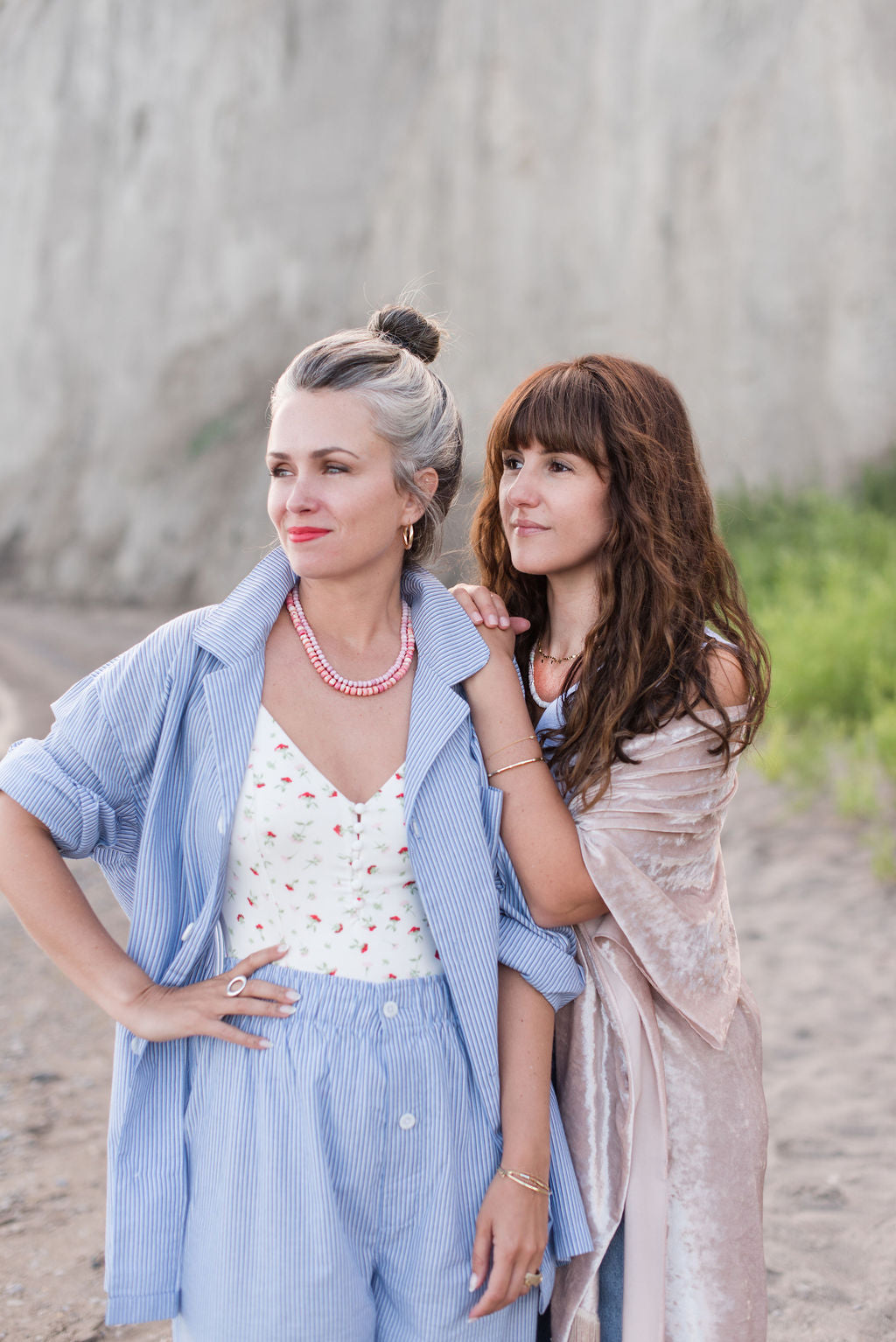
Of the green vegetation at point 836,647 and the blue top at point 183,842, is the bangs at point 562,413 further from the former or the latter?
the green vegetation at point 836,647

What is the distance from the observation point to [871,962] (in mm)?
4406

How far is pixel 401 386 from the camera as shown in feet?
5.68

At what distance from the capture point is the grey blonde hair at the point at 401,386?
5.58ft

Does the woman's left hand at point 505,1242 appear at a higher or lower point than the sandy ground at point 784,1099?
higher

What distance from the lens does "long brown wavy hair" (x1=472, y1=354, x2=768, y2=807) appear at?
1803 mm

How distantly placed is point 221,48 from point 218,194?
2041 millimetres

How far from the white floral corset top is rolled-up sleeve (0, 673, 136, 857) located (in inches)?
7.3

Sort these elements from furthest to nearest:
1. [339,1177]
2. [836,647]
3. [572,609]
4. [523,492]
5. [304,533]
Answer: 1. [836,647]
2. [572,609]
3. [523,492]
4. [304,533]
5. [339,1177]

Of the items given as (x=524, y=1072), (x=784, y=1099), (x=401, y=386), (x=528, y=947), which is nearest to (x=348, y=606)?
(x=401, y=386)

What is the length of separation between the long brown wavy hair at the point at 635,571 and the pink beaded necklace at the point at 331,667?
0.91 feet

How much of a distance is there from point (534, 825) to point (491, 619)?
1.19ft

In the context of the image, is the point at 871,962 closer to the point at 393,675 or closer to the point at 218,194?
the point at 393,675

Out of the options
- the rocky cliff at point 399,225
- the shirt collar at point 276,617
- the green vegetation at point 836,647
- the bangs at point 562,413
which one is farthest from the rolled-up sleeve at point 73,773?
the rocky cliff at point 399,225

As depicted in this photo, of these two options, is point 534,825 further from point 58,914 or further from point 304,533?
point 58,914
